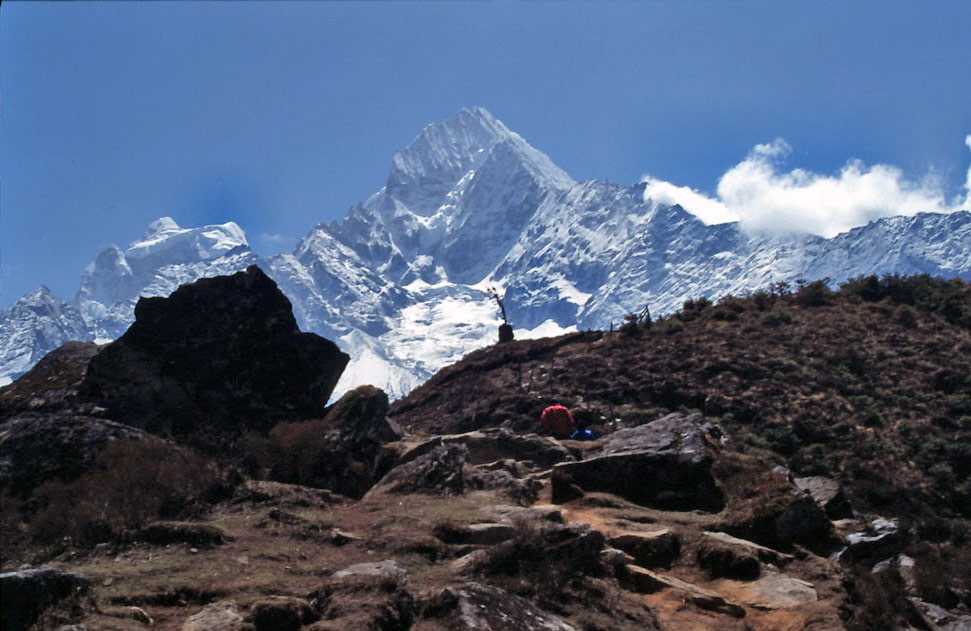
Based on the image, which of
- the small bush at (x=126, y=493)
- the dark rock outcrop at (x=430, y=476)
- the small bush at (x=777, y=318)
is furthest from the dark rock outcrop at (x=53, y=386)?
the small bush at (x=777, y=318)

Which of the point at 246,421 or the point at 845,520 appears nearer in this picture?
the point at 845,520

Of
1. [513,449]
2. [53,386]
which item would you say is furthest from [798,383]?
[53,386]

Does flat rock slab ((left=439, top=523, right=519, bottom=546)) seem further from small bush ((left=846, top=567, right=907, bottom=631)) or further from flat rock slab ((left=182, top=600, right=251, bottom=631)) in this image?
→ small bush ((left=846, top=567, right=907, bottom=631))

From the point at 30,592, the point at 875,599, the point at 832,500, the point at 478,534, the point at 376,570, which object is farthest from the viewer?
the point at 832,500

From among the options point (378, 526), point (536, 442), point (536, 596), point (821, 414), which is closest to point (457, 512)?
point (378, 526)

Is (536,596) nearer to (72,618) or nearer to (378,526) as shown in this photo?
(378,526)

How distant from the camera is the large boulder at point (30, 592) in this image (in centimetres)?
773

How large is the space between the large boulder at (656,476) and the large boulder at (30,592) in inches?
438

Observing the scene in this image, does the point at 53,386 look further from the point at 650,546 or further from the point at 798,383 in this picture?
the point at 798,383

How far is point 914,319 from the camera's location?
125 ft

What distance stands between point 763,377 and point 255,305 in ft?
64.9

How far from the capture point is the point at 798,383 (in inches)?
1291

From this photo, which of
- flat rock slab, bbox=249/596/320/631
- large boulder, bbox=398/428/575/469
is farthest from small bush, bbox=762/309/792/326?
flat rock slab, bbox=249/596/320/631

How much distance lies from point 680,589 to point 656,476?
19.8 ft
